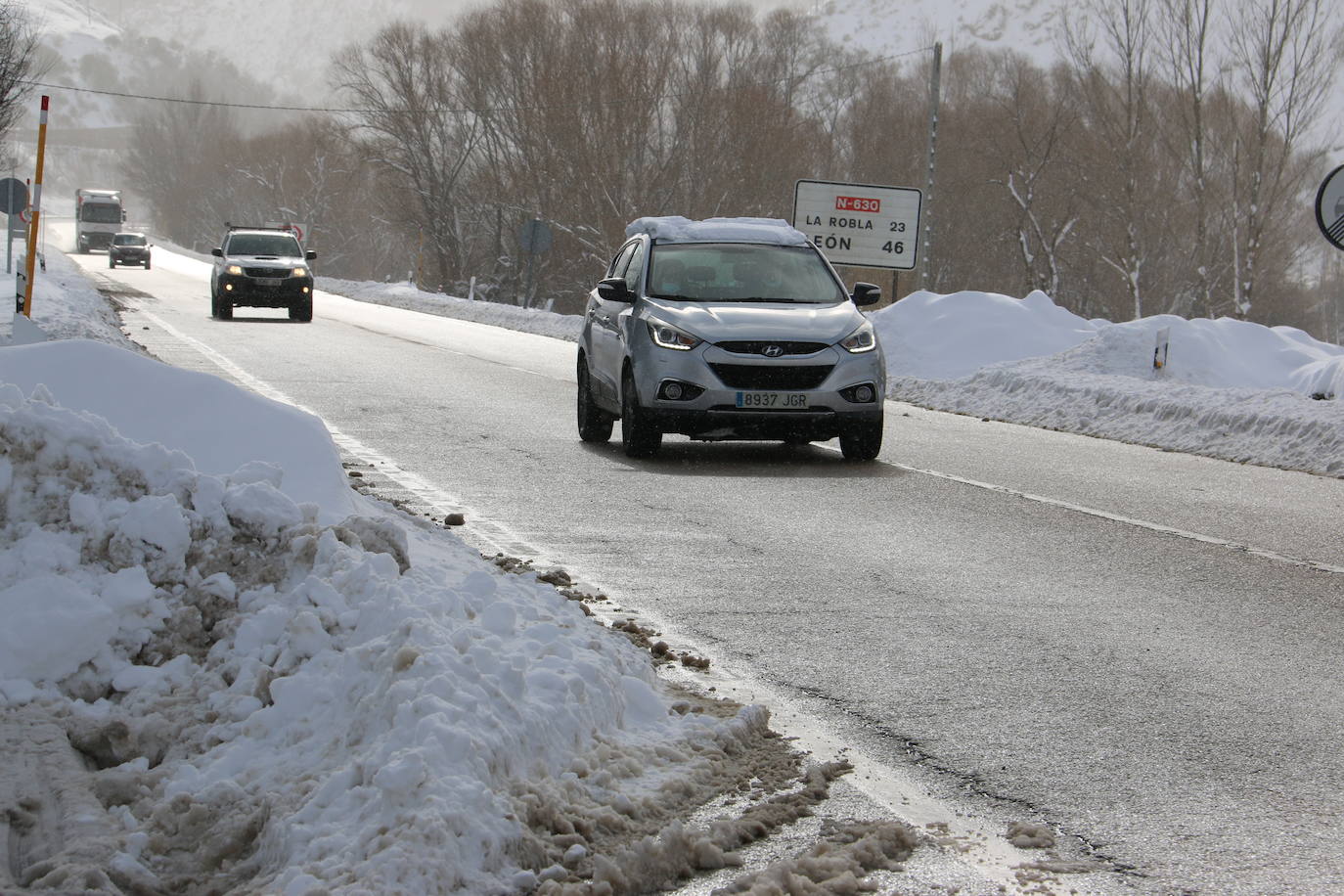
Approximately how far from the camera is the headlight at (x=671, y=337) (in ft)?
42.1

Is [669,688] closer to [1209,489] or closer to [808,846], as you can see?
[808,846]

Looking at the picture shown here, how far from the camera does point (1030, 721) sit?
549 centimetres

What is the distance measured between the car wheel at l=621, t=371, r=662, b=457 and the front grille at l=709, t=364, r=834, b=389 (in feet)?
2.15

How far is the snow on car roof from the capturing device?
1443 cm

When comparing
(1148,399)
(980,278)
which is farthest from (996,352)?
(980,278)

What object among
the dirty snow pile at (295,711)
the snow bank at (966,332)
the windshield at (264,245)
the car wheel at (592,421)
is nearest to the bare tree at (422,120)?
the windshield at (264,245)

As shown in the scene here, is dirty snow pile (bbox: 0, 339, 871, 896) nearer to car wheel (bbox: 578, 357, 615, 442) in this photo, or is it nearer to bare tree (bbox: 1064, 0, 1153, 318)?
car wheel (bbox: 578, 357, 615, 442)

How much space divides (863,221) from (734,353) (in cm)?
2135

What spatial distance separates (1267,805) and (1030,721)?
0.98 meters

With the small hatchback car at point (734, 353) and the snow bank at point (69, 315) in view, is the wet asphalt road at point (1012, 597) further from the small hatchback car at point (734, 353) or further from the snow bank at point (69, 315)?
the snow bank at point (69, 315)

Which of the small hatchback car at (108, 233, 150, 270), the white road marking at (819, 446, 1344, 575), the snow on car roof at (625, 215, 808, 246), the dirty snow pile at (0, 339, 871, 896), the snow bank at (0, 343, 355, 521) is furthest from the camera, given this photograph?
the small hatchback car at (108, 233, 150, 270)

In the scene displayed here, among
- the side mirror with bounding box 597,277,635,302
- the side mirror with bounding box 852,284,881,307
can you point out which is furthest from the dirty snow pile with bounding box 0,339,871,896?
the side mirror with bounding box 852,284,881,307

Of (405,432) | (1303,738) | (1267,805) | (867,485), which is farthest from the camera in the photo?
(405,432)

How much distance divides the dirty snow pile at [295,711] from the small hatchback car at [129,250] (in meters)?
69.2
